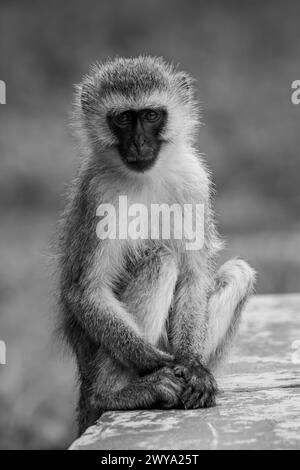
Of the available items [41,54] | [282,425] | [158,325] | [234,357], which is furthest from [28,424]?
[41,54]

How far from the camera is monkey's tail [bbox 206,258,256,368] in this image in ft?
20.3

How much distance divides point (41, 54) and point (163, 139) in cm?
1340

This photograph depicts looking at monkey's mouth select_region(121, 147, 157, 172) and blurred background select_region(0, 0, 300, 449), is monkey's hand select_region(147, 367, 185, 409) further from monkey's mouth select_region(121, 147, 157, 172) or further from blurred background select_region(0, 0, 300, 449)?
blurred background select_region(0, 0, 300, 449)

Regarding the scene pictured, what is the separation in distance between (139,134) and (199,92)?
1249cm

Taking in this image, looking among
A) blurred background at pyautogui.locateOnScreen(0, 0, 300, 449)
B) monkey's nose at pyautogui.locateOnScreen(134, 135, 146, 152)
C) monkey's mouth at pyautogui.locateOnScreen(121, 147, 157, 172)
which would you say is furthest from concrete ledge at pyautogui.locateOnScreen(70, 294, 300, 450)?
blurred background at pyautogui.locateOnScreen(0, 0, 300, 449)

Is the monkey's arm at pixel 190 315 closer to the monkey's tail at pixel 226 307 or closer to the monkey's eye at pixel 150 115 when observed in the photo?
the monkey's tail at pixel 226 307

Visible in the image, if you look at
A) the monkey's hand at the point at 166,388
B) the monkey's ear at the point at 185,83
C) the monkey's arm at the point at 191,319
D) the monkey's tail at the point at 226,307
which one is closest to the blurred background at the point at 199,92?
the monkey's ear at the point at 185,83

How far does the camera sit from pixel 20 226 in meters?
16.8

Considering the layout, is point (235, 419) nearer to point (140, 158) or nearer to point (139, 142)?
point (140, 158)

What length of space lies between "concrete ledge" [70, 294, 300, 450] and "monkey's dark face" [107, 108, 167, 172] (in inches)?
60.7

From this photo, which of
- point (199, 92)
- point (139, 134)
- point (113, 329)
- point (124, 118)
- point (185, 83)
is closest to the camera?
point (113, 329)

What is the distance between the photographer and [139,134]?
5.98m

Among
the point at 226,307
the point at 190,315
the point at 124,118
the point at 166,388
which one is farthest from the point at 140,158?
the point at 166,388
